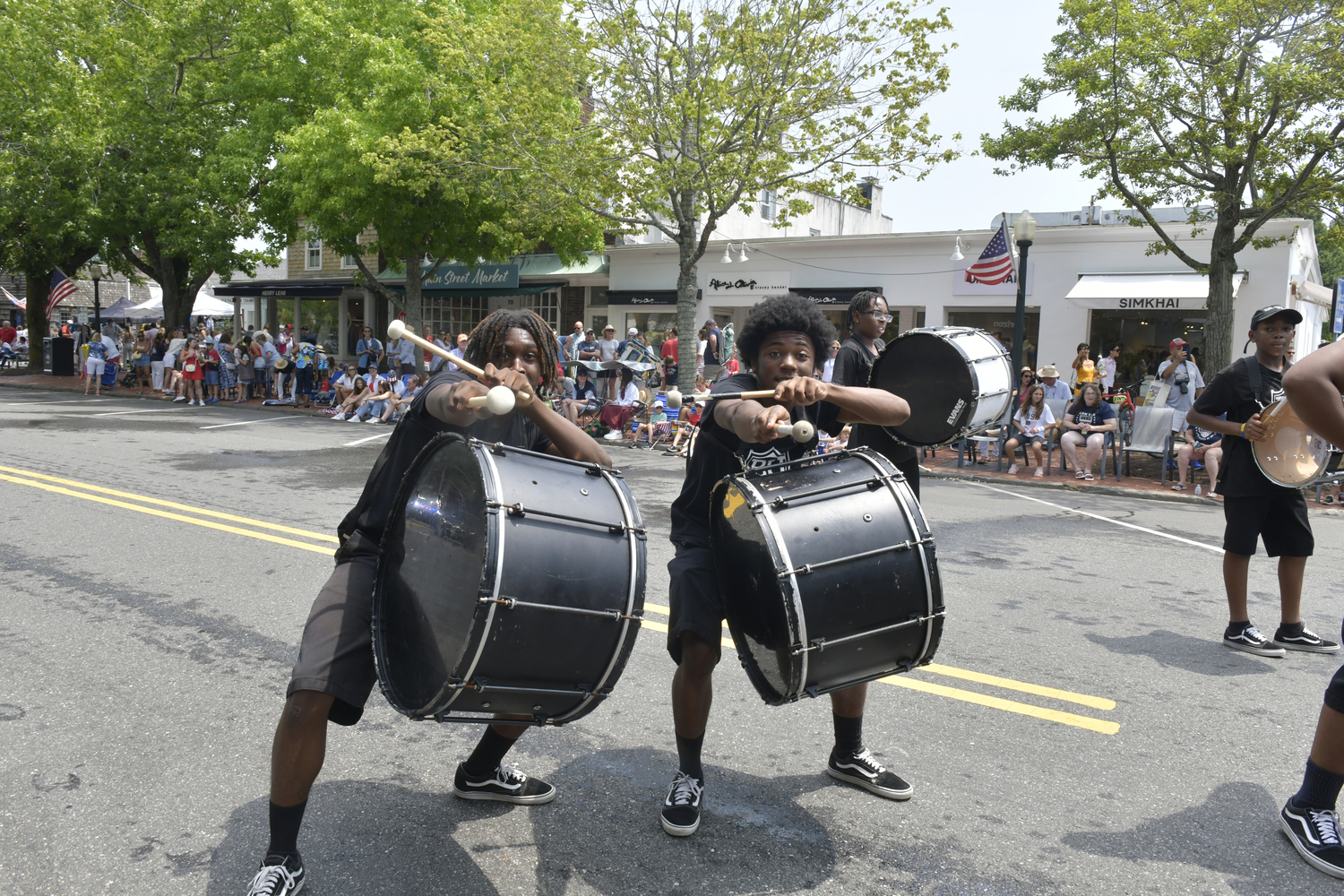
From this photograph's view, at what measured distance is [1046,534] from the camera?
8.95m

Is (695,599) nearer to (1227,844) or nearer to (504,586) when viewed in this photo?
(504,586)

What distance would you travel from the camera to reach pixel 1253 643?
17.4ft

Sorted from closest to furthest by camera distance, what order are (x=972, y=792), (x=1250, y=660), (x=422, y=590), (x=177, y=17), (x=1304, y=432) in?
1. (x=422, y=590)
2. (x=972, y=792)
3. (x=1304, y=432)
4. (x=1250, y=660)
5. (x=177, y=17)

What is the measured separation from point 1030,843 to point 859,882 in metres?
0.66

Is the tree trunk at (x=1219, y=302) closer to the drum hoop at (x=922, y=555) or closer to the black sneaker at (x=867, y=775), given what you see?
the black sneaker at (x=867, y=775)

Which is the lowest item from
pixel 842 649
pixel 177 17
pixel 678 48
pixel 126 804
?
pixel 126 804

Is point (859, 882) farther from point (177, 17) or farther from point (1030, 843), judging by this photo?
point (177, 17)

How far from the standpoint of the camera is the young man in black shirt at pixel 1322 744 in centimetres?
310

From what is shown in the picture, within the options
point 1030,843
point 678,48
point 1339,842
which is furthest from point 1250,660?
point 678,48

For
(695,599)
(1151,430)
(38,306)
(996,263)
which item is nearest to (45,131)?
(38,306)

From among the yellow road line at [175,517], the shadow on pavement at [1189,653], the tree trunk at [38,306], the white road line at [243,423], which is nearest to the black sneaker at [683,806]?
the shadow on pavement at [1189,653]

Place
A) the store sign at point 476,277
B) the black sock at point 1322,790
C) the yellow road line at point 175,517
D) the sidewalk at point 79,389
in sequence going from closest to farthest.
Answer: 1. the black sock at point 1322,790
2. the yellow road line at point 175,517
3. the sidewalk at point 79,389
4. the store sign at point 476,277

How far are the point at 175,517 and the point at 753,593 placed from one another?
686 centimetres

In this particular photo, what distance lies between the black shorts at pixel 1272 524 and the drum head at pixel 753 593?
3.29 m
